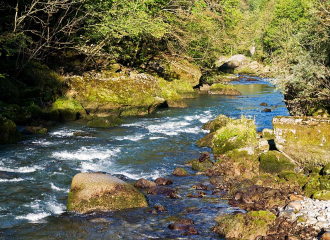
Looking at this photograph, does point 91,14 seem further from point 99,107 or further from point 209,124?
point 209,124

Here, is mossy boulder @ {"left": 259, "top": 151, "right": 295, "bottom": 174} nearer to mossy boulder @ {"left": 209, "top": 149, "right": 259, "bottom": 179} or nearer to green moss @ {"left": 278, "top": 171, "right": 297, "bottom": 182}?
mossy boulder @ {"left": 209, "top": 149, "right": 259, "bottom": 179}

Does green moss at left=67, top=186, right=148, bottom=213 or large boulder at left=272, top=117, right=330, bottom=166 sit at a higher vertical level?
large boulder at left=272, top=117, right=330, bottom=166

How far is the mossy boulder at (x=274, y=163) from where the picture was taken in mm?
12070

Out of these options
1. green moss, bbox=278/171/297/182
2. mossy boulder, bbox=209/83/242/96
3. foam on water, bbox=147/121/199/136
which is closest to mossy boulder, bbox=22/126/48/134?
foam on water, bbox=147/121/199/136

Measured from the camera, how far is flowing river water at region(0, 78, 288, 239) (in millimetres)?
8617

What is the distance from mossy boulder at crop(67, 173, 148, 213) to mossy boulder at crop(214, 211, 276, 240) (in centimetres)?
239

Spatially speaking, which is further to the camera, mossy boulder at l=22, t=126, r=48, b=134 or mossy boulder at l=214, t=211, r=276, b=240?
mossy boulder at l=22, t=126, r=48, b=134

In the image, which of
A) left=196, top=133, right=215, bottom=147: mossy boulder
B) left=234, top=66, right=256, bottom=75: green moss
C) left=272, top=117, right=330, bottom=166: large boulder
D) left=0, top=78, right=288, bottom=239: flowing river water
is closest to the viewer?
left=0, top=78, right=288, bottom=239: flowing river water

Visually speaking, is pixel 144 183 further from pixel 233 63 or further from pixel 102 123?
pixel 233 63

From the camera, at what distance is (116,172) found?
12844 mm

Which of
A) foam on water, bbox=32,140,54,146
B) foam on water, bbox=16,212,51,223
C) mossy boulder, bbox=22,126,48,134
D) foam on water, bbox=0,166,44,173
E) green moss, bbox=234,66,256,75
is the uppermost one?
green moss, bbox=234,66,256,75

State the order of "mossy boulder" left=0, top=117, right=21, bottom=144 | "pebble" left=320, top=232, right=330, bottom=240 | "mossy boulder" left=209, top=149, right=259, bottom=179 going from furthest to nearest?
1. "mossy boulder" left=0, top=117, right=21, bottom=144
2. "mossy boulder" left=209, top=149, right=259, bottom=179
3. "pebble" left=320, top=232, right=330, bottom=240

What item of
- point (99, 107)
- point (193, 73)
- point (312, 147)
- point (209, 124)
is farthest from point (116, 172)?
point (193, 73)

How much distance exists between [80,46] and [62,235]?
19.3 meters
